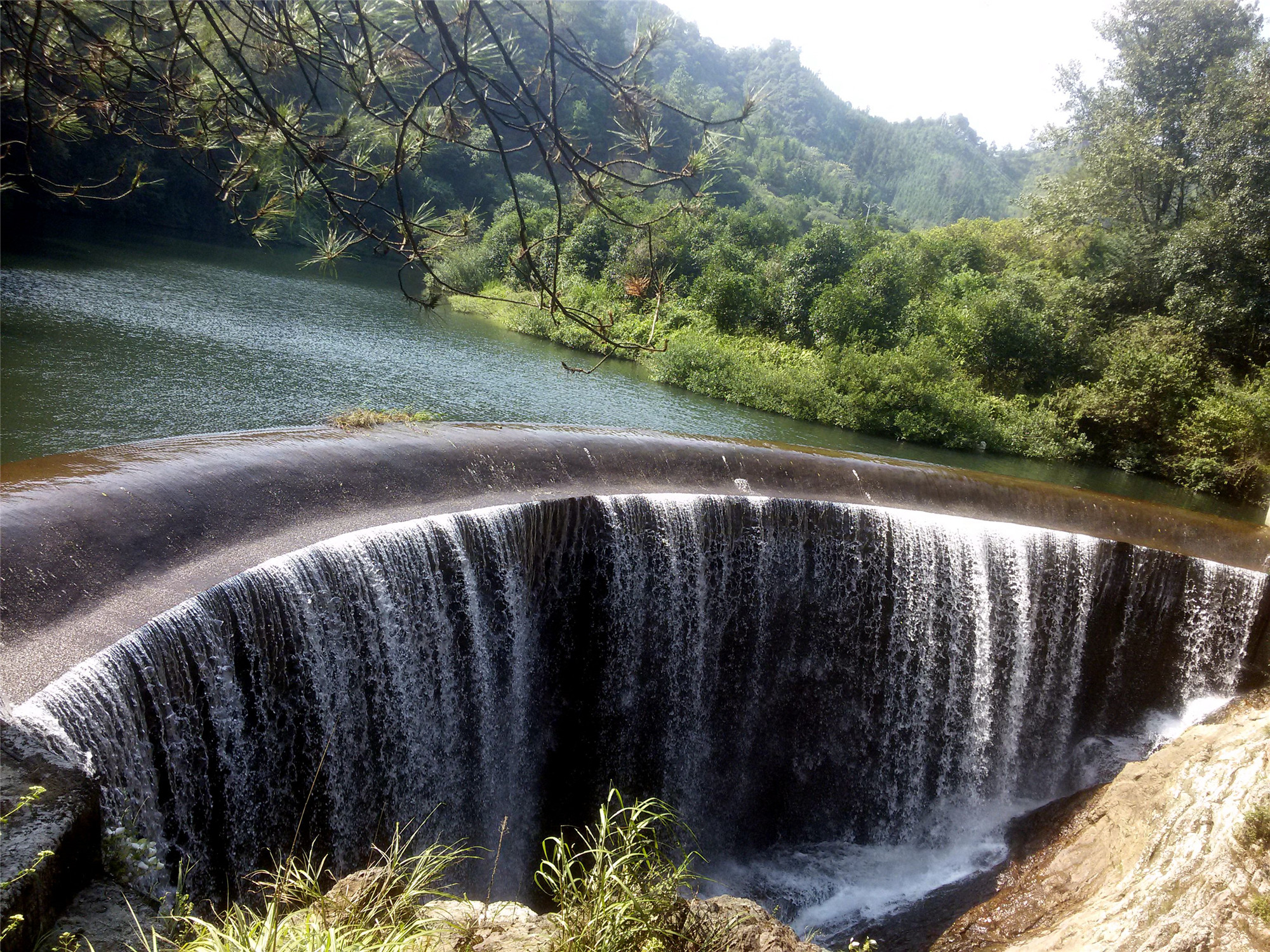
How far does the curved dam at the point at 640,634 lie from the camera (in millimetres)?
4656

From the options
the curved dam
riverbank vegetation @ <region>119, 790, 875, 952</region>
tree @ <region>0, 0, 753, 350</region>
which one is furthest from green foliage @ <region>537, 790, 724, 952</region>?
the curved dam

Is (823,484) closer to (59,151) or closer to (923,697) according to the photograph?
(923,697)

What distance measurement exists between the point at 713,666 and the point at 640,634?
78 cm

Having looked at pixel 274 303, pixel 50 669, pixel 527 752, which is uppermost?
pixel 274 303

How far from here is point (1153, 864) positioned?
551 centimetres

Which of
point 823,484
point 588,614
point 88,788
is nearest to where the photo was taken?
point 88,788

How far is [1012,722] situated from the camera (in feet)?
25.2

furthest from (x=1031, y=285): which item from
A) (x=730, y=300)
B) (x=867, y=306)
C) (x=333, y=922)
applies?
(x=333, y=922)

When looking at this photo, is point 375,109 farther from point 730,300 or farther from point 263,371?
point 730,300

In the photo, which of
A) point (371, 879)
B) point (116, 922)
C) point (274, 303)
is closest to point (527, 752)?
point (371, 879)

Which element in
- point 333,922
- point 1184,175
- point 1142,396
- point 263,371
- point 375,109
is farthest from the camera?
point 1184,175

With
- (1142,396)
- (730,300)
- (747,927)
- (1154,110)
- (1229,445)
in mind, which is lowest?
(747,927)

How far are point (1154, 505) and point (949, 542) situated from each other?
3.11 m

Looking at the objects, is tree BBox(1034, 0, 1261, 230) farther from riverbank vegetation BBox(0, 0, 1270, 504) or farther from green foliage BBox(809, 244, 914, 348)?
green foliage BBox(809, 244, 914, 348)
